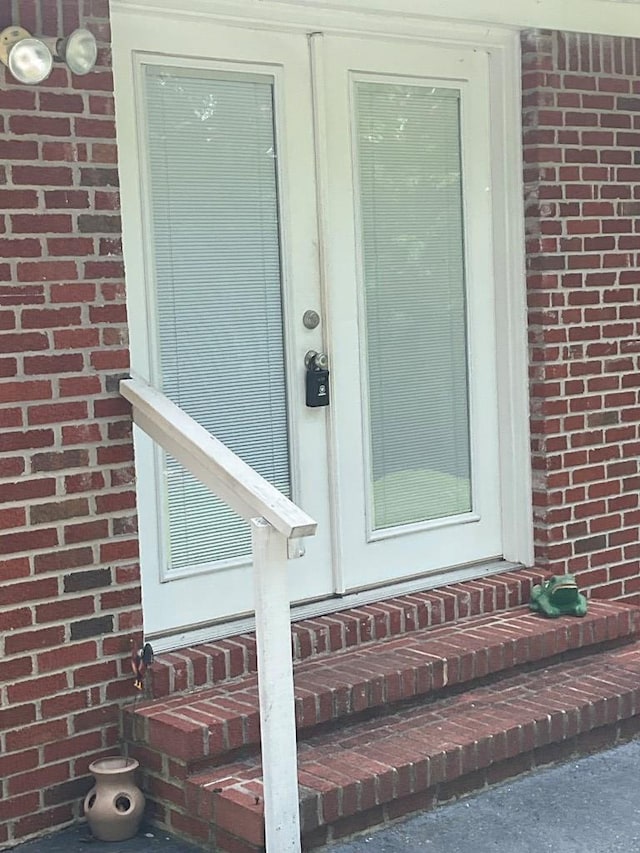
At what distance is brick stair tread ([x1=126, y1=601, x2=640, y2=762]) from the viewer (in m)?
3.74

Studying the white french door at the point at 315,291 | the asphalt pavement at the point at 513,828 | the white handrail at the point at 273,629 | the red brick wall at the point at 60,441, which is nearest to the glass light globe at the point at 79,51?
the red brick wall at the point at 60,441

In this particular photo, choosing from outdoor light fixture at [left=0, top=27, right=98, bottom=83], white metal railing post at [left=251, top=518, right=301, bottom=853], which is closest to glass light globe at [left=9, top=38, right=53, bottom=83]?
outdoor light fixture at [left=0, top=27, right=98, bottom=83]

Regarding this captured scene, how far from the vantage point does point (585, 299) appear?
201 inches

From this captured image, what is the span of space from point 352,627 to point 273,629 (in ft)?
3.75

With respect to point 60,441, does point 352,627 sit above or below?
below

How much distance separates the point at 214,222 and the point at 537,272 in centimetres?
141

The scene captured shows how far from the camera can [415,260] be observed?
4.88 meters

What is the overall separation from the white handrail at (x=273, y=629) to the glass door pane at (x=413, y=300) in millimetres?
1439

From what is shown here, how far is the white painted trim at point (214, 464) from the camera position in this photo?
326 cm

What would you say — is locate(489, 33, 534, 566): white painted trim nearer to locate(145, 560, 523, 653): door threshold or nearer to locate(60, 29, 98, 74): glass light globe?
locate(145, 560, 523, 653): door threshold

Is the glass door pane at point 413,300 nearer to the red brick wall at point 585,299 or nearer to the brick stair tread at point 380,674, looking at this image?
the red brick wall at point 585,299

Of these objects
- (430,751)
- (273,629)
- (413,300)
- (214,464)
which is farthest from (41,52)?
(430,751)

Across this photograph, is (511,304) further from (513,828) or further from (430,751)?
(513,828)

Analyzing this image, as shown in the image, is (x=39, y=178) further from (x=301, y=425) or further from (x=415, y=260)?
(x=415, y=260)
